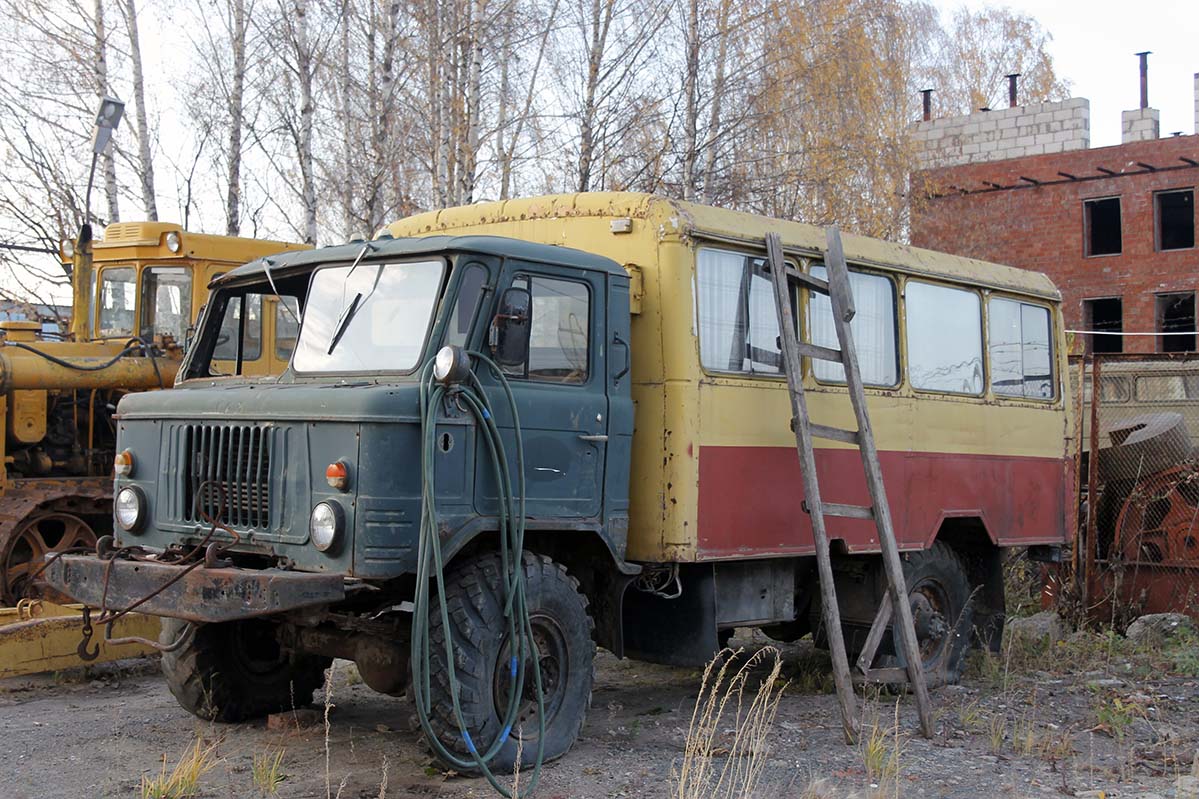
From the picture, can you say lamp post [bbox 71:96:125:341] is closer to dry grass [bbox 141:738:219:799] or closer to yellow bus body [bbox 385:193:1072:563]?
yellow bus body [bbox 385:193:1072:563]

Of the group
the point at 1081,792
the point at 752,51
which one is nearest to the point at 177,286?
the point at 1081,792

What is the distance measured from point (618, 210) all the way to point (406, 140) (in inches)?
583

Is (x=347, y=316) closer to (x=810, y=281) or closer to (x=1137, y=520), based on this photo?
(x=810, y=281)

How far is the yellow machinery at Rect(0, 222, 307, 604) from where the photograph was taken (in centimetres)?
968

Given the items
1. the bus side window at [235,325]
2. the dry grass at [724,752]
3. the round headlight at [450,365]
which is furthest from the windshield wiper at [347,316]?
the dry grass at [724,752]

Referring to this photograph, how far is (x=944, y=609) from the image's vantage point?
903cm

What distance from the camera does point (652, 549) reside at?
6.79 metres

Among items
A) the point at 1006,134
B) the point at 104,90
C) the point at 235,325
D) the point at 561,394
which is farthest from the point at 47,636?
the point at 1006,134

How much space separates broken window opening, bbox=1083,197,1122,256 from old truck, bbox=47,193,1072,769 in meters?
23.3

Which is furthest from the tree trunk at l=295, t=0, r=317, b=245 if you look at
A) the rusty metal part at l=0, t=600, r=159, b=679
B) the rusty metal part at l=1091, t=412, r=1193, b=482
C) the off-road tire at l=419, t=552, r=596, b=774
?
the off-road tire at l=419, t=552, r=596, b=774

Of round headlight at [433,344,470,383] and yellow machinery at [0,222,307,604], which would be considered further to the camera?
yellow machinery at [0,222,307,604]

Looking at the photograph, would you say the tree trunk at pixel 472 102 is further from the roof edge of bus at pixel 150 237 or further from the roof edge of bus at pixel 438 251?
the roof edge of bus at pixel 438 251

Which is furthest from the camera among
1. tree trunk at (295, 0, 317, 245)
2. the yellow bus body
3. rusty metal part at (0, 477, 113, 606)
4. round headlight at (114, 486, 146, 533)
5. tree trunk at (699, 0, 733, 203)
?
tree trunk at (699, 0, 733, 203)

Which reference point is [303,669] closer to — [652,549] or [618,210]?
[652,549]
